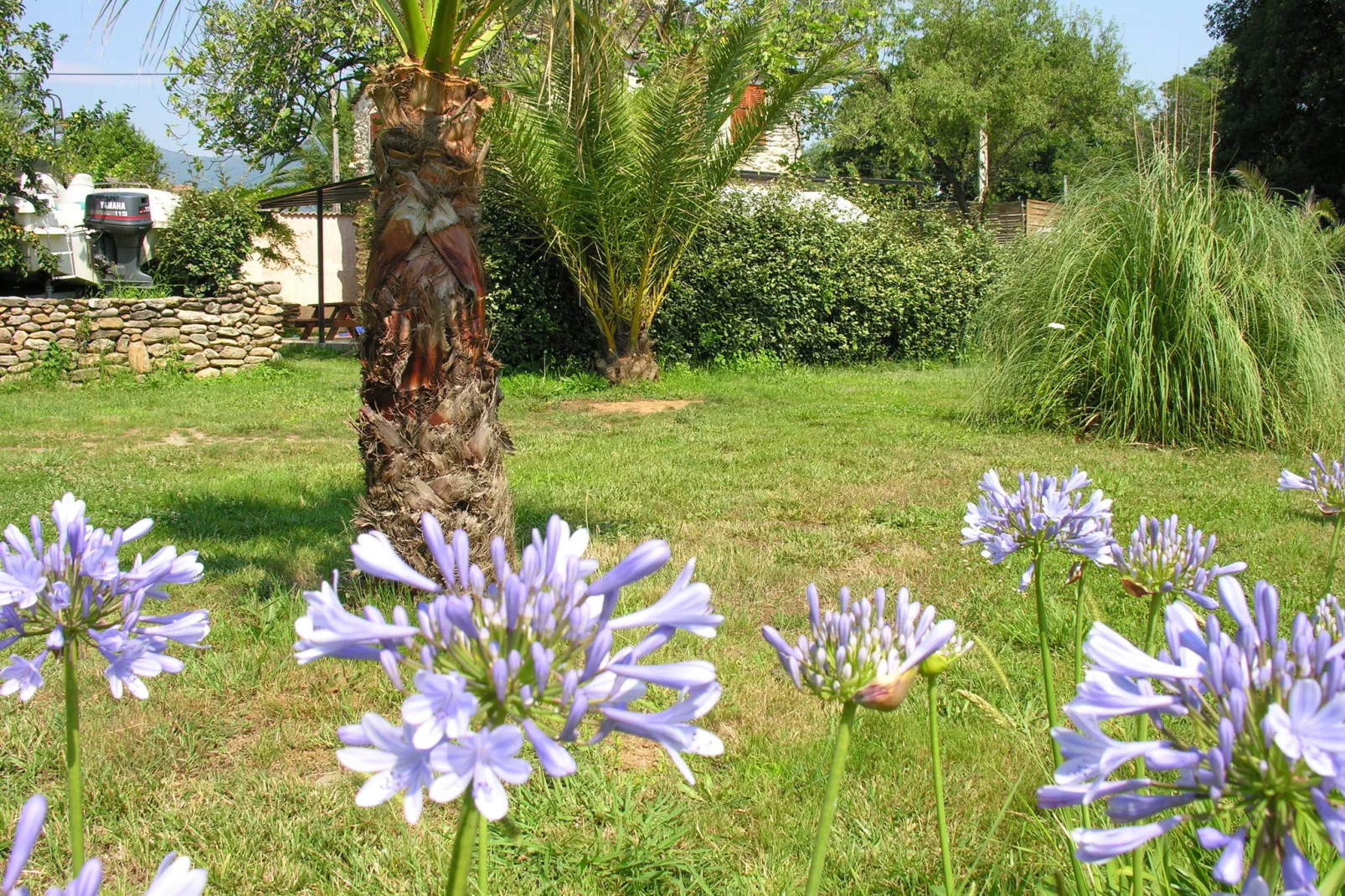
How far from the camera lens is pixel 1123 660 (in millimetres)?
746

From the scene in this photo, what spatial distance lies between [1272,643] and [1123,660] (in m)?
0.15

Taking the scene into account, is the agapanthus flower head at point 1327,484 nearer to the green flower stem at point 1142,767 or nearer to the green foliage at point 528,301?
the green flower stem at point 1142,767

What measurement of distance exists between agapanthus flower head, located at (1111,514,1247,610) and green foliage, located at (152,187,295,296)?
533 inches

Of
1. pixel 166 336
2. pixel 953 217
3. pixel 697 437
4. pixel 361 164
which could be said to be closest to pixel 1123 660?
pixel 697 437

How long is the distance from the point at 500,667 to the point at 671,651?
2.91 metres

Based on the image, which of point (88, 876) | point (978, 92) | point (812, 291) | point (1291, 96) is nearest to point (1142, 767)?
point (88, 876)

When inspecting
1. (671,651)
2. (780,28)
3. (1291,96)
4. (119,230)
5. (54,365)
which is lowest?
(671,651)

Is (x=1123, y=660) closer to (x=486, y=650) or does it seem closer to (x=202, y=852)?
(x=486, y=650)

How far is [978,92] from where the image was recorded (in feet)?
97.7

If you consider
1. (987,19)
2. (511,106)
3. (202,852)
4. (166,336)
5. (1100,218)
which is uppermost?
(987,19)

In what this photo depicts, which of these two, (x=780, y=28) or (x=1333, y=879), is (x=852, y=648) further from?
(x=780, y=28)

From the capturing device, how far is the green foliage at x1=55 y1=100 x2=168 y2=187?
47.4ft

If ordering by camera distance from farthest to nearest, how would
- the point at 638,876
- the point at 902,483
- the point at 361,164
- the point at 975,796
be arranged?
the point at 361,164 < the point at 902,483 < the point at 975,796 < the point at 638,876

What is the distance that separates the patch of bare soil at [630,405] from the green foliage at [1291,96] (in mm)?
16527
